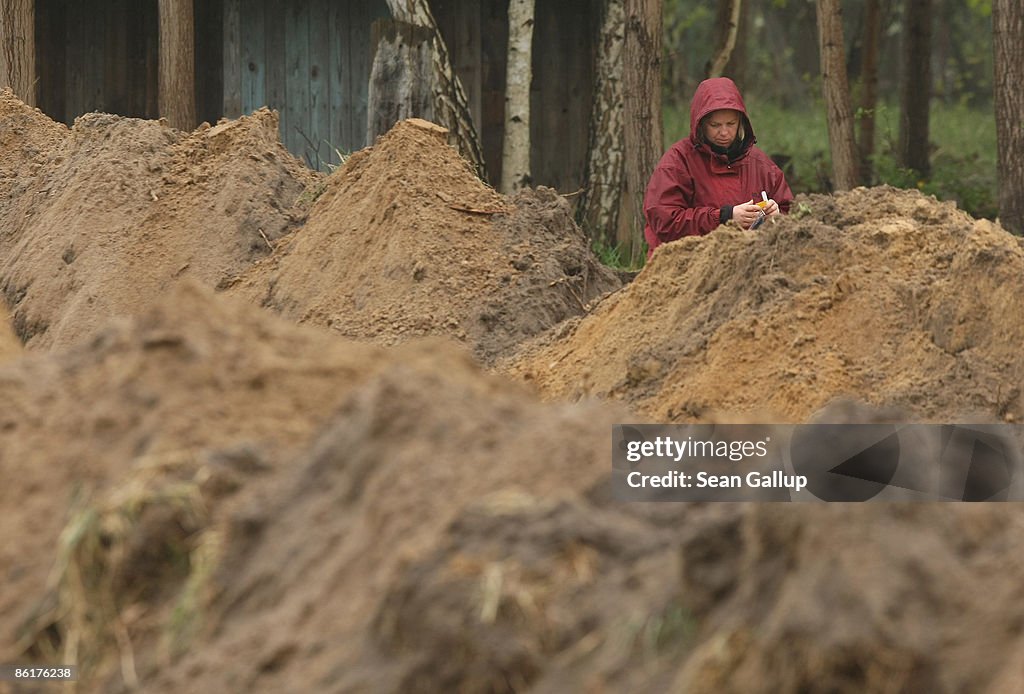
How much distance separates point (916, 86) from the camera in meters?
14.9

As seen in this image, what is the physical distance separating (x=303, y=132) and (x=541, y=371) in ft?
20.7

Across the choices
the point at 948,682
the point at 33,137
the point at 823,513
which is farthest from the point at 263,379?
the point at 33,137

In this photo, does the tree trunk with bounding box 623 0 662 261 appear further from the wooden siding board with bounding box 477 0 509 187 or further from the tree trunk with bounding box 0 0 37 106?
the tree trunk with bounding box 0 0 37 106

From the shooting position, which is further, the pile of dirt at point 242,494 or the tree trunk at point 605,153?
the tree trunk at point 605,153

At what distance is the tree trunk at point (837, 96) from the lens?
11.3 m

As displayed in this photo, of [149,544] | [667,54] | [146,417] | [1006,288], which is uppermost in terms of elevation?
[667,54]

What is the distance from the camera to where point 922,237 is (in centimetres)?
633

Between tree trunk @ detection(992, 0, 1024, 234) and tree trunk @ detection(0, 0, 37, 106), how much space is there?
6524 mm

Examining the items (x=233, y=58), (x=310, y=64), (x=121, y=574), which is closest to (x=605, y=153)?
(x=310, y=64)

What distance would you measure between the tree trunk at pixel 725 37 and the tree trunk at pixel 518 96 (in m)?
2.40

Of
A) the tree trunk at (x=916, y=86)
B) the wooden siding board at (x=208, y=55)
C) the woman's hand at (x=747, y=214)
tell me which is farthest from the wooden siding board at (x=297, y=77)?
the woman's hand at (x=747, y=214)

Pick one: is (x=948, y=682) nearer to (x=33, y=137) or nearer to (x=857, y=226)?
(x=857, y=226)

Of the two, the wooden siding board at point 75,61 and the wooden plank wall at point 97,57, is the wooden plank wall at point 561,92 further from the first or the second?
the wooden siding board at point 75,61

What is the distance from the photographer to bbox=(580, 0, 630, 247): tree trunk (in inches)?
475
